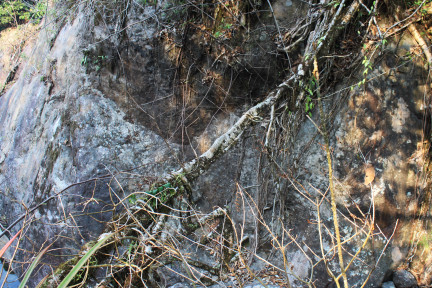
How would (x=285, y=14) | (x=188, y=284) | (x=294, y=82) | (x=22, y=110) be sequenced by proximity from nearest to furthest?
(x=294, y=82)
(x=188, y=284)
(x=285, y=14)
(x=22, y=110)

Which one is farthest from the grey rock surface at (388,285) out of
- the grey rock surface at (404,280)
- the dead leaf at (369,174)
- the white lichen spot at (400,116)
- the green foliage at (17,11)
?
the green foliage at (17,11)

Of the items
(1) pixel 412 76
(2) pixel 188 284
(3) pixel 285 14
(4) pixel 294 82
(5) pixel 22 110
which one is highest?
(3) pixel 285 14

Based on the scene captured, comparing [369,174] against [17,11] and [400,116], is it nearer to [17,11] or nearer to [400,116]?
[400,116]

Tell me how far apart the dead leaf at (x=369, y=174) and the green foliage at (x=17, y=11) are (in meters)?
4.55

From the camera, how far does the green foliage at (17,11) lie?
14.1 feet

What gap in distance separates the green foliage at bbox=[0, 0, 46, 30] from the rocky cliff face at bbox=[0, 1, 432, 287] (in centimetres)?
31

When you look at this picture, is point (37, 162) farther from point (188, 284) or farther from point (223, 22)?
point (223, 22)

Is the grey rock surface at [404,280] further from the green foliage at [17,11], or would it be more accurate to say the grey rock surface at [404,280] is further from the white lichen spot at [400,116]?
the green foliage at [17,11]

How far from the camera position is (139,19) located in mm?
3549

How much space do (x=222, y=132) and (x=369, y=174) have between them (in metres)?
1.66

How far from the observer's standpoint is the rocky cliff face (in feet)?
8.87

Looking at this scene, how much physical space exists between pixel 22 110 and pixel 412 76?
528 centimetres

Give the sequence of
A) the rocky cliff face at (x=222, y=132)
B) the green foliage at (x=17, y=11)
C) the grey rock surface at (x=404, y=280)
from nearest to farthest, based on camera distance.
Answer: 1. the grey rock surface at (x=404, y=280)
2. the rocky cliff face at (x=222, y=132)
3. the green foliage at (x=17, y=11)

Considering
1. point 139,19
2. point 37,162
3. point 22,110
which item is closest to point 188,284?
point 37,162
